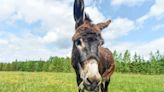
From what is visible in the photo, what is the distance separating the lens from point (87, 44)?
22.7 ft

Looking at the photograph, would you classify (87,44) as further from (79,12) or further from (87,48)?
(79,12)

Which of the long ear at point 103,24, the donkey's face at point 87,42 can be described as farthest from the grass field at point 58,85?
the donkey's face at point 87,42

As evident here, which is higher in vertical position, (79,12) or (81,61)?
(79,12)

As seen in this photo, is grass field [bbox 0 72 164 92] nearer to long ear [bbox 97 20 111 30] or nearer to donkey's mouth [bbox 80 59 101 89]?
long ear [bbox 97 20 111 30]

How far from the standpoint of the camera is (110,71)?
11.4m

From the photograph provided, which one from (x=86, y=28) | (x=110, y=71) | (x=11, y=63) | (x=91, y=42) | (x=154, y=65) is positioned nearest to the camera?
(x=91, y=42)

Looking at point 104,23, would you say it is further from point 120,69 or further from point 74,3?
point 120,69

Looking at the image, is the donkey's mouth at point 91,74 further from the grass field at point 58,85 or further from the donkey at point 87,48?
the grass field at point 58,85

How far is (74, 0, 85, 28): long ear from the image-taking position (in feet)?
26.9

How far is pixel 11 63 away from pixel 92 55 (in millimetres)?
158015

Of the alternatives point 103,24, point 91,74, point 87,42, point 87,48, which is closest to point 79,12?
point 103,24

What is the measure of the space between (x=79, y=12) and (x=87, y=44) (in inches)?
58.5

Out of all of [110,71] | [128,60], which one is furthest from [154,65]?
[110,71]

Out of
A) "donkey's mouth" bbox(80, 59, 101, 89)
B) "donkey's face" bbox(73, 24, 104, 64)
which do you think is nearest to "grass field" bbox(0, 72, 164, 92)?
"donkey's face" bbox(73, 24, 104, 64)
